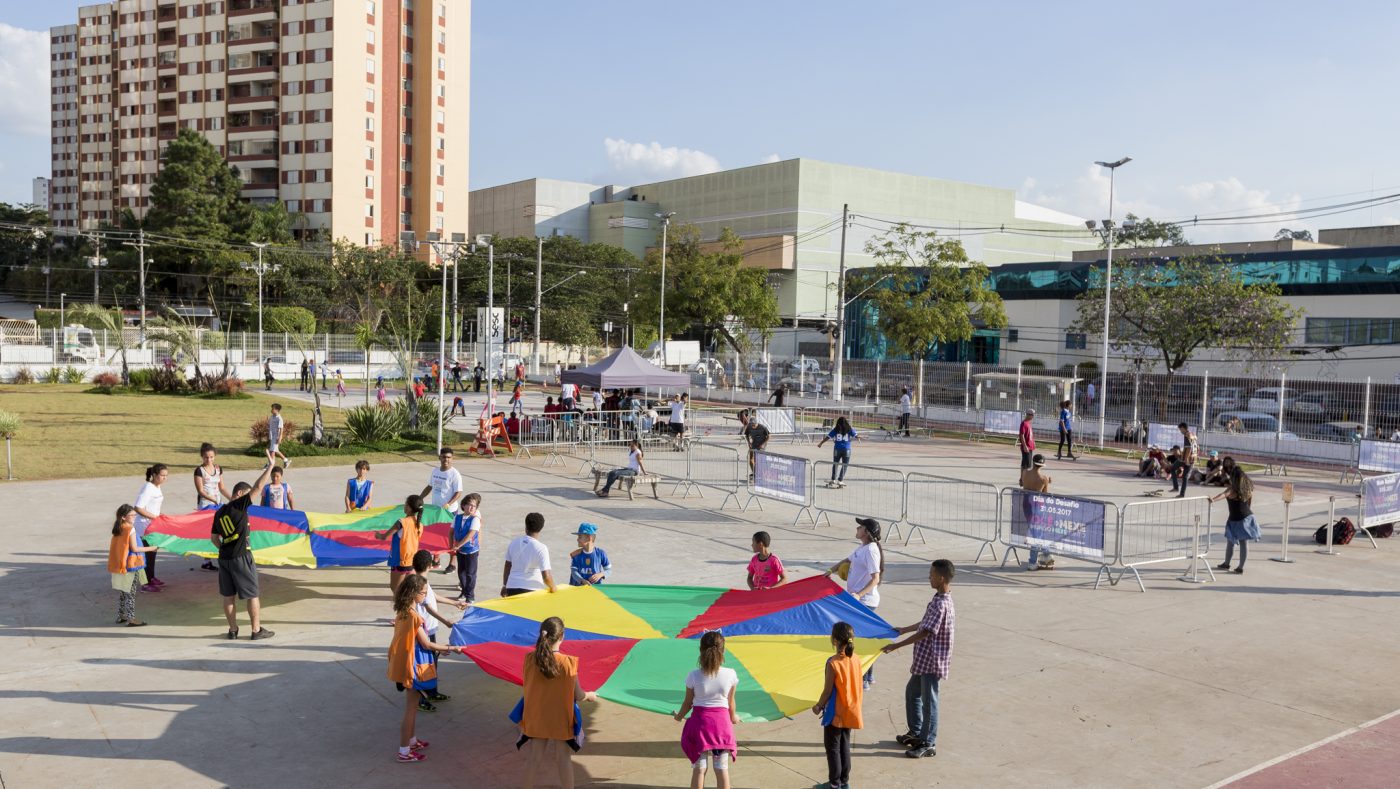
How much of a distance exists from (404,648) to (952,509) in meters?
14.5

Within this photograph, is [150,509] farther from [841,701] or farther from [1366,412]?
[1366,412]

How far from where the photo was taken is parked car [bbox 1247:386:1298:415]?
31.3 metres

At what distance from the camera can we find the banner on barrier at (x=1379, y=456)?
25.0 m

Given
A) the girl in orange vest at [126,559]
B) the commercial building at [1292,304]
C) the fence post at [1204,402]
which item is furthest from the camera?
the commercial building at [1292,304]

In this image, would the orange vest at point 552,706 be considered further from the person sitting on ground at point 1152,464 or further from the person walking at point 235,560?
the person sitting on ground at point 1152,464

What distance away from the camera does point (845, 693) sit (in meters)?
7.09

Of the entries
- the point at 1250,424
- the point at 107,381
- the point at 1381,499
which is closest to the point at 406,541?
the point at 1381,499

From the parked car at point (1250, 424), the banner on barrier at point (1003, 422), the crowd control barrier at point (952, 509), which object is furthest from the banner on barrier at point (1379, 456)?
the banner on barrier at point (1003, 422)

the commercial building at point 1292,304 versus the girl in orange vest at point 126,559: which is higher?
the commercial building at point 1292,304

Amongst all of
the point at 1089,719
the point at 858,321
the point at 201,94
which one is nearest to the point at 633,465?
→ the point at 1089,719

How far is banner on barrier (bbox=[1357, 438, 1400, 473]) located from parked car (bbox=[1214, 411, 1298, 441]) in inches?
232

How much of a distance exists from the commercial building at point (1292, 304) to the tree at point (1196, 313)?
28.3 inches

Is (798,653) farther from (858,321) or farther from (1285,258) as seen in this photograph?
(858,321)

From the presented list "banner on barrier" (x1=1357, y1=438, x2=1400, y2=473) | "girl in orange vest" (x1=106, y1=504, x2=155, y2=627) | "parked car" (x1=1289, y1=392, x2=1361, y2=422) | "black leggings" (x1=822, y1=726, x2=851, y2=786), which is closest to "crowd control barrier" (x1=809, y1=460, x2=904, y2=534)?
"girl in orange vest" (x1=106, y1=504, x2=155, y2=627)
